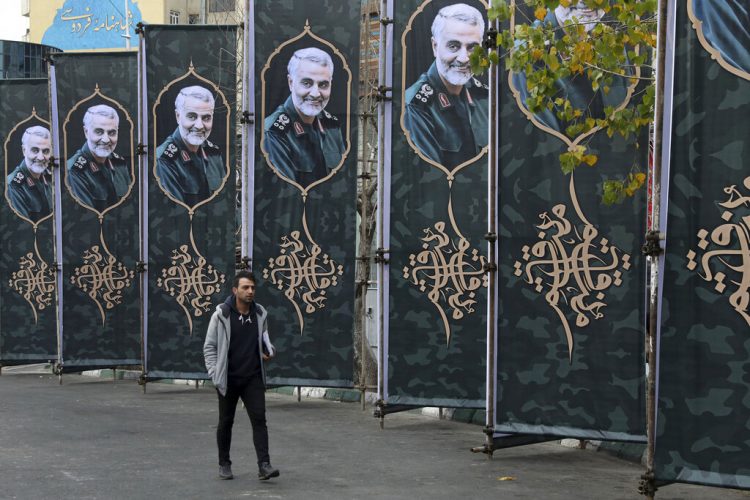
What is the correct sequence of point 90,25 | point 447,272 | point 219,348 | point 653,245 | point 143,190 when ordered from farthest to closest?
1. point 90,25
2. point 143,190
3. point 447,272
4. point 219,348
5. point 653,245

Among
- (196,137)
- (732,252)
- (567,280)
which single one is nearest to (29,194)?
(196,137)

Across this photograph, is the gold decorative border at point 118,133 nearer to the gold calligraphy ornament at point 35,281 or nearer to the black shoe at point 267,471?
the gold calligraphy ornament at point 35,281

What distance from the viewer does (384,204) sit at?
13453mm

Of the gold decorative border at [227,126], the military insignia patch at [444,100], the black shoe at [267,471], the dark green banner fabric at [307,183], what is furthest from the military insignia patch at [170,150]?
the black shoe at [267,471]

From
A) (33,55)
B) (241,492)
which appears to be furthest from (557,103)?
(33,55)

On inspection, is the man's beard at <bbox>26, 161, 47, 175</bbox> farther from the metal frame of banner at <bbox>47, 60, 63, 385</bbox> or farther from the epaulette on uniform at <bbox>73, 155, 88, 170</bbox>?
the epaulette on uniform at <bbox>73, 155, 88, 170</bbox>

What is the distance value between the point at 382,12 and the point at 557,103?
12.6 ft

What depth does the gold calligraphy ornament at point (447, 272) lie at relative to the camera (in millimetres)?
12930

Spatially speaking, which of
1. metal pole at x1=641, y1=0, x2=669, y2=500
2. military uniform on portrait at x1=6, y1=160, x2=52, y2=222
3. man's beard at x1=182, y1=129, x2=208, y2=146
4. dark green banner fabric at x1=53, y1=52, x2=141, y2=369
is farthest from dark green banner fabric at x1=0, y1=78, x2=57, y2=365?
metal pole at x1=641, y1=0, x2=669, y2=500

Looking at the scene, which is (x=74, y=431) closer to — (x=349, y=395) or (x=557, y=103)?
(x=349, y=395)

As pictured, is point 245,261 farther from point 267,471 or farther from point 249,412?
point 267,471

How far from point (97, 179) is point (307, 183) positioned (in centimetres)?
521

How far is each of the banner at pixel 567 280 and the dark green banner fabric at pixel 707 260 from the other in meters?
1.76

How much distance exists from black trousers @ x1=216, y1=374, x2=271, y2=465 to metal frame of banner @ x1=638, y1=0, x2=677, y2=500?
9.88ft
